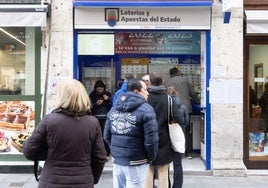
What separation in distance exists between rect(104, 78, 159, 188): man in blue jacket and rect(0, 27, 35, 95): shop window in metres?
3.97

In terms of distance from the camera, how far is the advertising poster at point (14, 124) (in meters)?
8.50

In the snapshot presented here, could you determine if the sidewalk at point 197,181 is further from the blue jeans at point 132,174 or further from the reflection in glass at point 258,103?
the blue jeans at point 132,174

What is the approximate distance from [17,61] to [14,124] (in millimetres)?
1173

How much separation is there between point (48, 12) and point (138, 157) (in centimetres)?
415

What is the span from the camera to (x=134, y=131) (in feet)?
15.8

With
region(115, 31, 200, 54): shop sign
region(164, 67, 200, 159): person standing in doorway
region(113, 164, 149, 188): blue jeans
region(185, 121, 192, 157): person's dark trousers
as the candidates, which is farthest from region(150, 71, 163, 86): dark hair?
region(115, 31, 200, 54): shop sign

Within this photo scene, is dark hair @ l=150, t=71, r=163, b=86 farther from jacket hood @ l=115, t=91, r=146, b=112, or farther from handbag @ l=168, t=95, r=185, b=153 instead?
jacket hood @ l=115, t=91, r=146, b=112

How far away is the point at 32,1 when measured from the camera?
8.26 meters

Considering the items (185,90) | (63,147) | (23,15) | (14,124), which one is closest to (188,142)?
(185,90)

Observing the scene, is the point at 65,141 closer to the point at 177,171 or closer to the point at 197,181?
the point at 177,171

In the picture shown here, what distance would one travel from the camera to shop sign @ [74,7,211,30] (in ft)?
26.9

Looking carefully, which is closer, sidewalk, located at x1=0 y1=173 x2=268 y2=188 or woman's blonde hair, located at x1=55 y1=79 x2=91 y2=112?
woman's blonde hair, located at x1=55 y1=79 x2=91 y2=112

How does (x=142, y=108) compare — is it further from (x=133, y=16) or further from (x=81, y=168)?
(x=133, y=16)

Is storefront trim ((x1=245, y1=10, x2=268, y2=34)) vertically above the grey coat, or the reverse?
storefront trim ((x1=245, y1=10, x2=268, y2=34))
